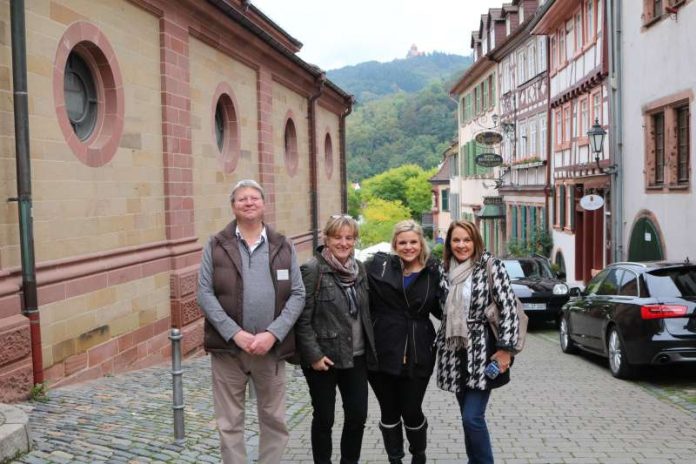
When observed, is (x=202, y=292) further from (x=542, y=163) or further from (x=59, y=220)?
(x=542, y=163)

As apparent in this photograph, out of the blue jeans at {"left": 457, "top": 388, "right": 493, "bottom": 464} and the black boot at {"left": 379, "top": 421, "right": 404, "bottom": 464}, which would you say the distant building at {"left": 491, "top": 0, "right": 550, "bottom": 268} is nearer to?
the black boot at {"left": 379, "top": 421, "right": 404, "bottom": 464}

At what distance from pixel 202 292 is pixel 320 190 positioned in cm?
1963

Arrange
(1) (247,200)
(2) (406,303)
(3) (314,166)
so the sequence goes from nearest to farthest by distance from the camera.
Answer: (1) (247,200) → (2) (406,303) → (3) (314,166)

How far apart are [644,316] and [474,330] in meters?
5.41

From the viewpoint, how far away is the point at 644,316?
32.3 feet

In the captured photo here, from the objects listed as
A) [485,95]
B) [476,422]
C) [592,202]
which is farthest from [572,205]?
[476,422]

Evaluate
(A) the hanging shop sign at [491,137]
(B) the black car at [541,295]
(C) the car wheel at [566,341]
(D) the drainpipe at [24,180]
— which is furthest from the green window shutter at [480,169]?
(D) the drainpipe at [24,180]

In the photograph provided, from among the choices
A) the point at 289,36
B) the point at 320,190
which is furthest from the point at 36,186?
the point at 289,36

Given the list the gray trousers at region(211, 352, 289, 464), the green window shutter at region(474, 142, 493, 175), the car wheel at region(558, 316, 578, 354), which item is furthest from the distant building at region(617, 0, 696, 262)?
the green window shutter at region(474, 142, 493, 175)

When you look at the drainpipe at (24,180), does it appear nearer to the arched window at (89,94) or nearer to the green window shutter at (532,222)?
the arched window at (89,94)

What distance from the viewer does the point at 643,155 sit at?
18.9 m

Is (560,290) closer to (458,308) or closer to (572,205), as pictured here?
(572,205)

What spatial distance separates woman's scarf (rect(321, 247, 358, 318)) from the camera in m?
5.16

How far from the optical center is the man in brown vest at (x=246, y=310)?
4992 mm
